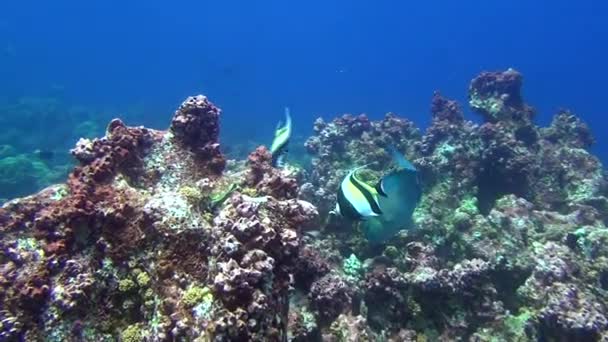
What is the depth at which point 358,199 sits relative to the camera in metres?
4.21

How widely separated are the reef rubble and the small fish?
47 cm

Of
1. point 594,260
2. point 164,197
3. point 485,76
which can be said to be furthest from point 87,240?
point 485,76

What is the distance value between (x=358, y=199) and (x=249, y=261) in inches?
47.9

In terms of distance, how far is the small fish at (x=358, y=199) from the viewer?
4.19 meters

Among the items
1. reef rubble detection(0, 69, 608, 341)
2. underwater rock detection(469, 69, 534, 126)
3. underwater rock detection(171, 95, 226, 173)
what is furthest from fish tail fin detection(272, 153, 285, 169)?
underwater rock detection(469, 69, 534, 126)

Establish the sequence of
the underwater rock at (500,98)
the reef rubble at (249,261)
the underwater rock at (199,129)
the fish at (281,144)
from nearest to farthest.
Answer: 1. the reef rubble at (249,261)
2. the underwater rock at (199,129)
3. the fish at (281,144)
4. the underwater rock at (500,98)

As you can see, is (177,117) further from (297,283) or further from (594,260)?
(594,260)

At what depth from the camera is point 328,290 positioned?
15.2 ft

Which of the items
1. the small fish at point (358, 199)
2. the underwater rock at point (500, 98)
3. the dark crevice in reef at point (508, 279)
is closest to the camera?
the small fish at point (358, 199)

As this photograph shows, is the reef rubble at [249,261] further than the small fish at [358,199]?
No

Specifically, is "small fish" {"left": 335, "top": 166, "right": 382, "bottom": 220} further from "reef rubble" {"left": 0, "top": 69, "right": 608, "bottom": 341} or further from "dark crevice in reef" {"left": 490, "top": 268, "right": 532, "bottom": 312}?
"dark crevice in reef" {"left": 490, "top": 268, "right": 532, "bottom": 312}

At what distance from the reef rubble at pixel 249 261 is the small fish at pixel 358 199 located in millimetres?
469

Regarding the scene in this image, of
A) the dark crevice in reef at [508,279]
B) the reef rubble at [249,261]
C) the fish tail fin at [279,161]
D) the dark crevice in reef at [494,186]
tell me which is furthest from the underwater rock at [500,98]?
the fish tail fin at [279,161]

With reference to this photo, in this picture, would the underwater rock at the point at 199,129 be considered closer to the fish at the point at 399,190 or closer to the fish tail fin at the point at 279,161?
the fish tail fin at the point at 279,161
